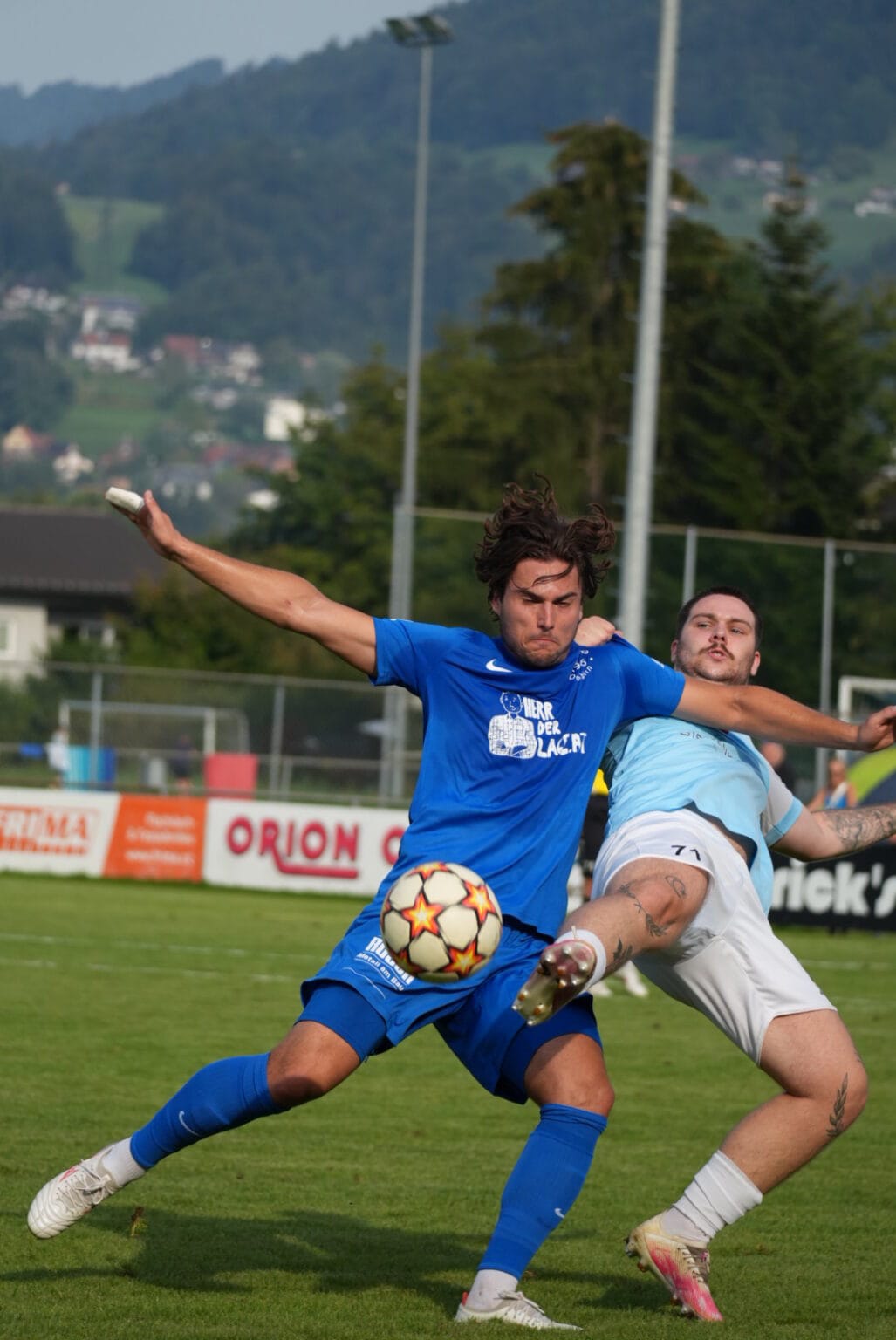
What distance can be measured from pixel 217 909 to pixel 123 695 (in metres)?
9.78

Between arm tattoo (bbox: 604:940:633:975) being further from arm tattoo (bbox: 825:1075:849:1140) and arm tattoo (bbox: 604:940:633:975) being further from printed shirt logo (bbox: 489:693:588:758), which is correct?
arm tattoo (bbox: 825:1075:849:1140)

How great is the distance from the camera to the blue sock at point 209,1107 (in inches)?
206

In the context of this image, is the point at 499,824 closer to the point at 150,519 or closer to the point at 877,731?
the point at 877,731

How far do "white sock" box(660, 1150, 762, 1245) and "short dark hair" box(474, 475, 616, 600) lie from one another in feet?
5.52

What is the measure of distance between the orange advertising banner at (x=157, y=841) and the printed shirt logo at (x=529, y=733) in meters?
17.9

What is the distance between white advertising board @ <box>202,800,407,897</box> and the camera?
872 inches

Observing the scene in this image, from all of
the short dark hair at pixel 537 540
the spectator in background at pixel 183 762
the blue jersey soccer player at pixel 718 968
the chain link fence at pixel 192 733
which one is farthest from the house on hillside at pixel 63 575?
the blue jersey soccer player at pixel 718 968

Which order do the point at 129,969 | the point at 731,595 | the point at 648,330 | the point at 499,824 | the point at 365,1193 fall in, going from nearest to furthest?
1. the point at 499,824
2. the point at 731,595
3. the point at 365,1193
4. the point at 129,969
5. the point at 648,330

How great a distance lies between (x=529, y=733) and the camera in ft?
17.6

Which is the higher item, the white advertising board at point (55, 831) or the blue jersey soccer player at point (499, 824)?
the blue jersey soccer player at point (499, 824)

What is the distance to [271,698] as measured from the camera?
3005 cm

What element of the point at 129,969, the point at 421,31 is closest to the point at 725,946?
the point at 129,969

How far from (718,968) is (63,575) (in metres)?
69.4

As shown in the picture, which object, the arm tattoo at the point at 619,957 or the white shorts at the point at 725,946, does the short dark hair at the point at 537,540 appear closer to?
the white shorts at the point at 725,946
